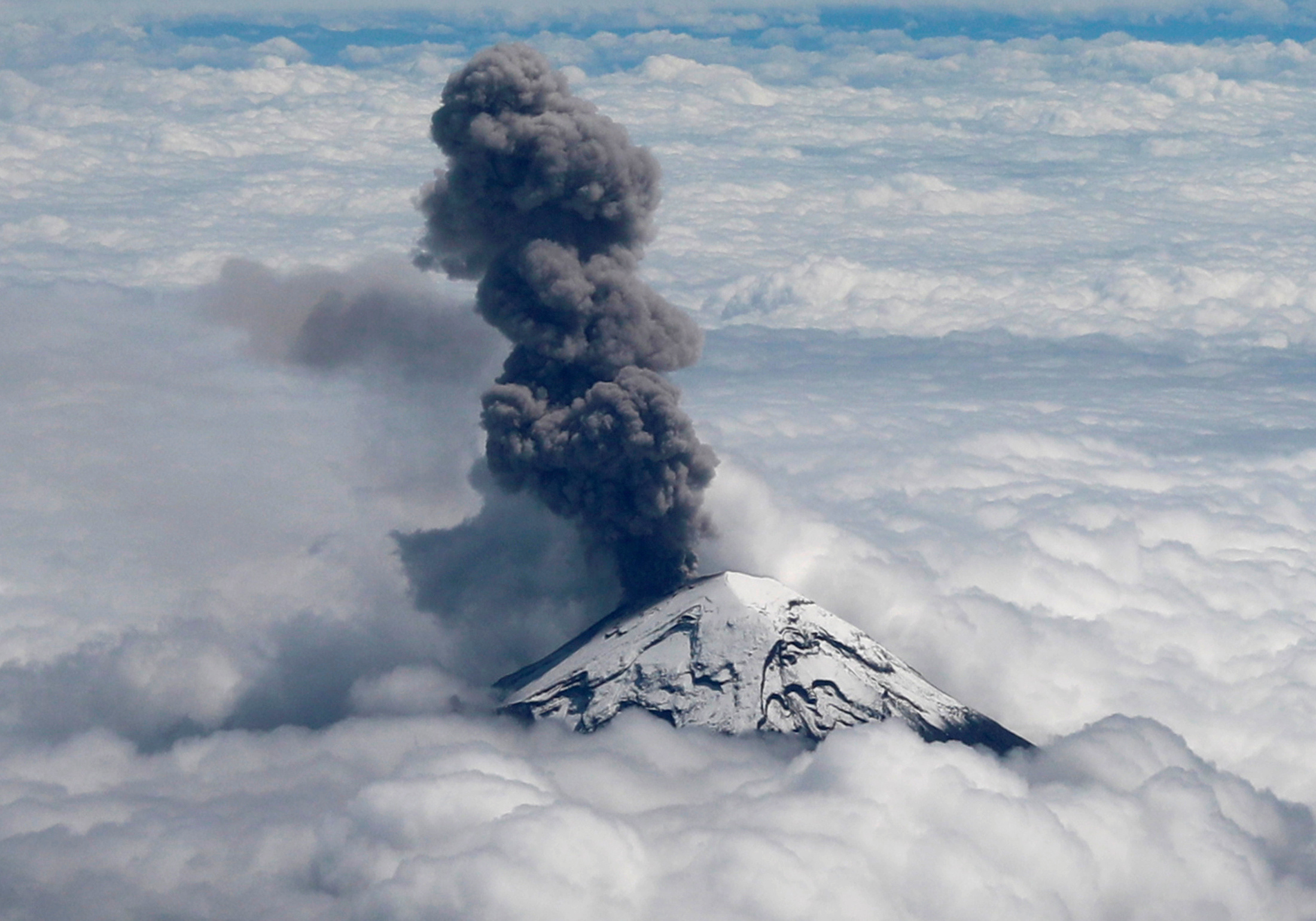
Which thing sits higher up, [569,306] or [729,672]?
[569,306]

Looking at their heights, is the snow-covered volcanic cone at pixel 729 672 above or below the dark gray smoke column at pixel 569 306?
below

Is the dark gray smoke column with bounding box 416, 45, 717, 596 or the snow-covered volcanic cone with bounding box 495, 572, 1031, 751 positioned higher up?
the dark gray smoke column with bounding box 416, 45, 717, 596

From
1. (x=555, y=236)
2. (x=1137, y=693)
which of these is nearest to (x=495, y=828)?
(x=555, y=236)

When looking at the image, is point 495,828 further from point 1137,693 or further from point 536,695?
point 1137,693
